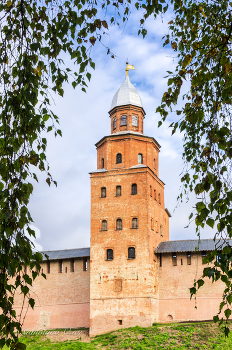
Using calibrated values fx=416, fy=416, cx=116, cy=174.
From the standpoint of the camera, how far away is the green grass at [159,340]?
1708 centimetres

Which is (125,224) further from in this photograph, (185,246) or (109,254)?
(185,246)

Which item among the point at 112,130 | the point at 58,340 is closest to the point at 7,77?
the point at 58,340

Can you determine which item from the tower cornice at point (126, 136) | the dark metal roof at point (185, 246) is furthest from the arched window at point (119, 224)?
the tower cornice at point (126, 136)

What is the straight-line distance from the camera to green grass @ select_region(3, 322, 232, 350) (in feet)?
56.0

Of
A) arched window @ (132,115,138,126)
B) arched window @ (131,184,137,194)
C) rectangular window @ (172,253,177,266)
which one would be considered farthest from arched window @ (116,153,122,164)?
rectangular window @ (172,253,177,266)

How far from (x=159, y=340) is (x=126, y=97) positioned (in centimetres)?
1406

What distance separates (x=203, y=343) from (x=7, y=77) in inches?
635

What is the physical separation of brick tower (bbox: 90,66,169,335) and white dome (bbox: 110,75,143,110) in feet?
0.20

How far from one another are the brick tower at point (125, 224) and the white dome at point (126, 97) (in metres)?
0.06

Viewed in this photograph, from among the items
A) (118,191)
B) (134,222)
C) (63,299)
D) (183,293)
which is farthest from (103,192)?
(183,293)

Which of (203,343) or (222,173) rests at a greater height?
(222,173)

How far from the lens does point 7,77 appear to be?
381 centimetres

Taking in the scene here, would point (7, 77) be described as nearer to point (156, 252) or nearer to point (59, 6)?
point (59, 6)

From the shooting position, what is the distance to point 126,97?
25.3 metres
